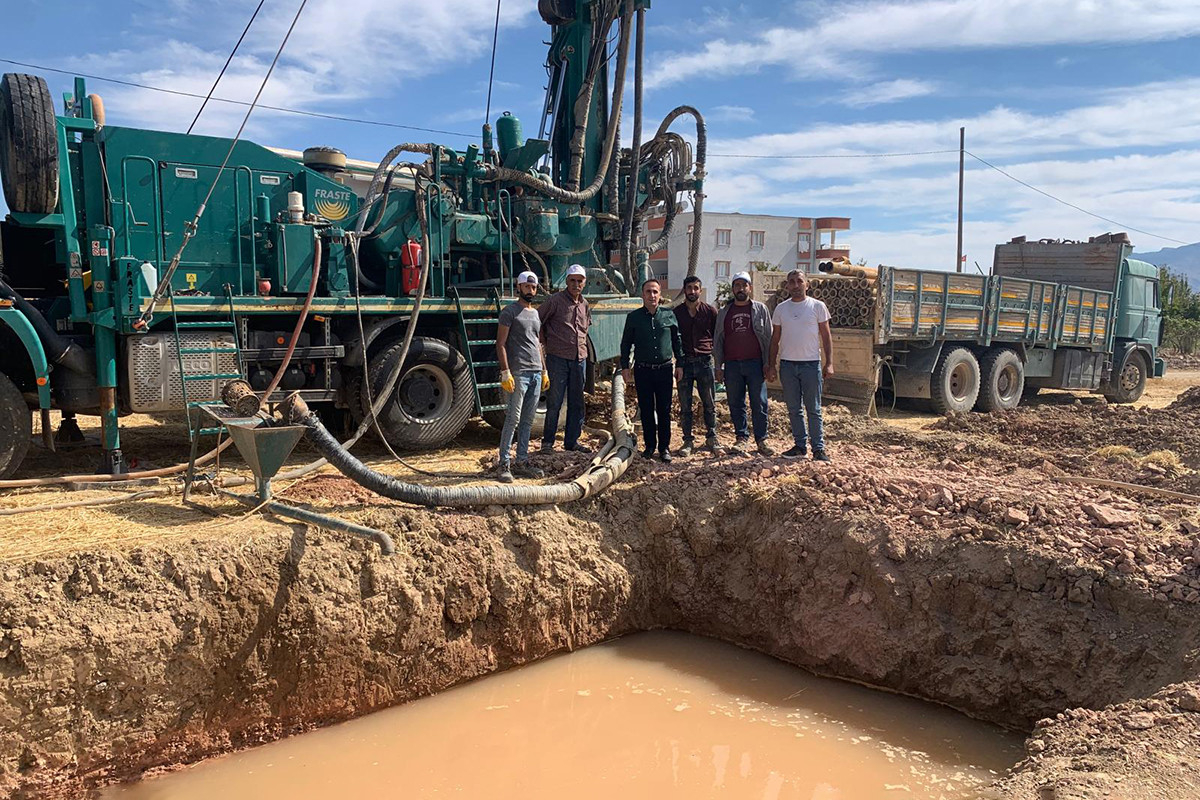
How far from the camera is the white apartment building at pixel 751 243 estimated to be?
1795 inches

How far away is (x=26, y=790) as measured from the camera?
452 cm

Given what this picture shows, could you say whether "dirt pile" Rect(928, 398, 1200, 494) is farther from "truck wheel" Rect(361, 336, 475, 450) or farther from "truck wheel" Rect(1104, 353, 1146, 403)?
"truck wheel" Rect(361, 336, 475, 450)

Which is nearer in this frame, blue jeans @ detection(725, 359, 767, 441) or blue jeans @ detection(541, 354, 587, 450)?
blue jeans @ detection(541, 354, 587, 450)

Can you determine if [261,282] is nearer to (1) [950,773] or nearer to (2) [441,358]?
(2) [441,358]

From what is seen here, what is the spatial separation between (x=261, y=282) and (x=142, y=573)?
3.34 m

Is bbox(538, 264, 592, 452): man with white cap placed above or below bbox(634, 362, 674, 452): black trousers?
above

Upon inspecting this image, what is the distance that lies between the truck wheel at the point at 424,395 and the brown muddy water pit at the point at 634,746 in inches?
115

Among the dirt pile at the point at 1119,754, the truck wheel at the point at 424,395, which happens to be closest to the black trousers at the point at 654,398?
the truck wheel at the point at 424,395

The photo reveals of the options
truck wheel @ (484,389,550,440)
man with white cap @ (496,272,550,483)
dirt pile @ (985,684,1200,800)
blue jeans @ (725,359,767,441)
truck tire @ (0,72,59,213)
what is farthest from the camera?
truck wheel @ (484,389,550,440)

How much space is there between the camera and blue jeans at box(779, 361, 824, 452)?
23.6 ft

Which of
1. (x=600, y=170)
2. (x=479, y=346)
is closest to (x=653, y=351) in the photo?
(x=479, y=346)

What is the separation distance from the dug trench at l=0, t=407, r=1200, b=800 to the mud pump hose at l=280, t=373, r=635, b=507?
0.14m

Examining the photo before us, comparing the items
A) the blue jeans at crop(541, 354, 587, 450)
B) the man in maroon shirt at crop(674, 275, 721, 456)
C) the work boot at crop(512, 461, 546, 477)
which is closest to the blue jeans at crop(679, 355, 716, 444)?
the man in maroon shirt at crop(674, 275, 721, 456)

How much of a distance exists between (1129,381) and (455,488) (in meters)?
16.3
